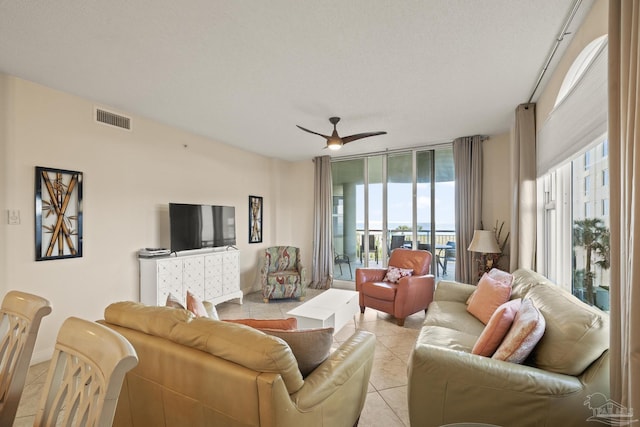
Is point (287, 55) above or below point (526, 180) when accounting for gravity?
above

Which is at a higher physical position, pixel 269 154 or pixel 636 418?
pixel 269 154

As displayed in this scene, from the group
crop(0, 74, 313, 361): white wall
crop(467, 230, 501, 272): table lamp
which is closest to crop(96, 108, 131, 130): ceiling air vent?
crop(0, 74, 313, 361): white wall

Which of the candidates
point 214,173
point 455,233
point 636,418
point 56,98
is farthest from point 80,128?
point 455,233

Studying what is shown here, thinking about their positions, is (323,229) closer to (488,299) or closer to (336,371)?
(488,299)

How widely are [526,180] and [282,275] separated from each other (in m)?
3.59

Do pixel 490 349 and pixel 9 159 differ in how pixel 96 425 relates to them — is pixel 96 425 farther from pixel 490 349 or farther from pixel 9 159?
pixel 9 159

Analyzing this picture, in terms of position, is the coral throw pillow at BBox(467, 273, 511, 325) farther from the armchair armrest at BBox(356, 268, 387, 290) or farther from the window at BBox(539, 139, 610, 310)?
the armchair armrest at BBox(356, 268, 387, 290)

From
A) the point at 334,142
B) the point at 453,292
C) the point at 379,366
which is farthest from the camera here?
the point at 334,142

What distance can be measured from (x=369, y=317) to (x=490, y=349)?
2272 mm

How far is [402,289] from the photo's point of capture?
Result: 3555 millimetres

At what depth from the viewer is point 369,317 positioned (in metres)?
3.90

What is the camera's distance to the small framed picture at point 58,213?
264cm

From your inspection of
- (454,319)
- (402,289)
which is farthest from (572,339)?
(402,289)

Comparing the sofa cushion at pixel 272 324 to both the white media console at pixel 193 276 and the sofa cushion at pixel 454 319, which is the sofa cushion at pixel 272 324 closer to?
the sofa cushion at pixel 454 319
